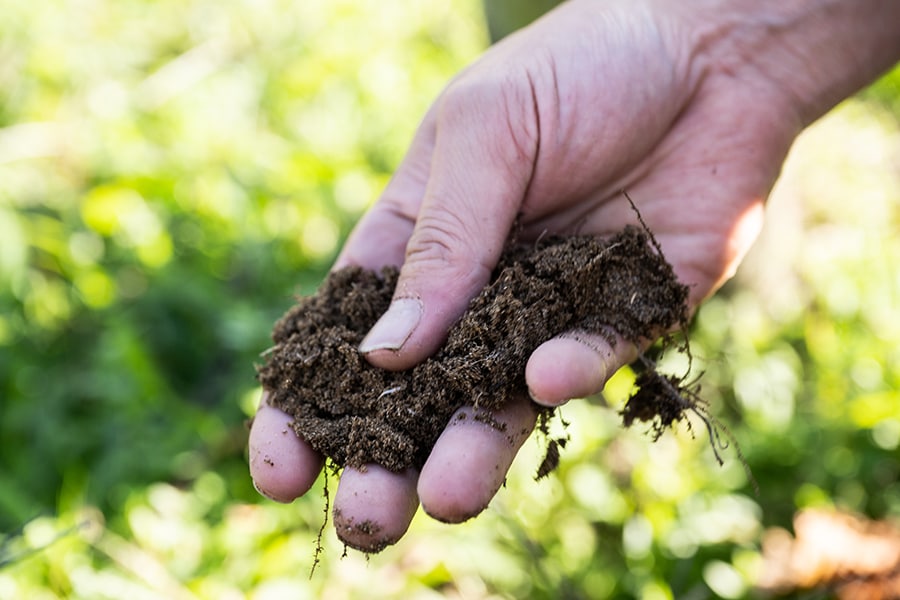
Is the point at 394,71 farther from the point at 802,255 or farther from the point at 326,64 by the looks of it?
the point at 802,255

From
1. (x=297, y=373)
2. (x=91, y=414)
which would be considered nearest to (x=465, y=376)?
(x=297, y=373)

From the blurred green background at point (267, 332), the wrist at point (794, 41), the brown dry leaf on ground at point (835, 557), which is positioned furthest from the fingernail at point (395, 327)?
the brown dry leaf on ground at point (835, 557)

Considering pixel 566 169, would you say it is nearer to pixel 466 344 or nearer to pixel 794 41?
pixel 466 344

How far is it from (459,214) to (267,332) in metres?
1.27

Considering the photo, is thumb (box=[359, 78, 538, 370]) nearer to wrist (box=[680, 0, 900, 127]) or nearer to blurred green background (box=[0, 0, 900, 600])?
wrist (box=[680, 0, 900, 127])

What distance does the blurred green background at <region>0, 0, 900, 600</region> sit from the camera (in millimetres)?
2217

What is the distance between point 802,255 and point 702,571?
1.84 metres

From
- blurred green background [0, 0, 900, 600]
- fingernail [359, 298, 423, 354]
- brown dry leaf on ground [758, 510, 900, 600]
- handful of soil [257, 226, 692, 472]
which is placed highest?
fingernail [359, 298, 423, 354]

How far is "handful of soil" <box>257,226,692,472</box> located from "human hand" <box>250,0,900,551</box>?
5 centimetres

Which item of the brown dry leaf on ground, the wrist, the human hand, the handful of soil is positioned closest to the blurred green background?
the brown dry leaf on ground

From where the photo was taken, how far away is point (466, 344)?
1.54 m

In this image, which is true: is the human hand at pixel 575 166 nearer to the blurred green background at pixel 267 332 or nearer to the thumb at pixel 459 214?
the thumb at pixel 459 214

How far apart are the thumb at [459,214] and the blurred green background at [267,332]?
878 mm

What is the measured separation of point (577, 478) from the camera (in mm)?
2369
